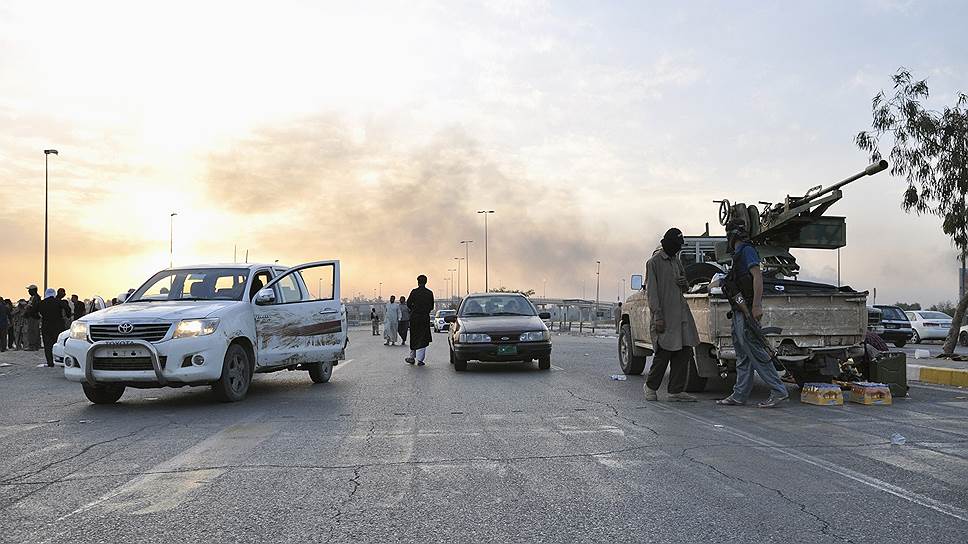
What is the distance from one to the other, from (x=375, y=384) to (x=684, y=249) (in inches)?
219

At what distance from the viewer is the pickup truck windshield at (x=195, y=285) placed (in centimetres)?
1115

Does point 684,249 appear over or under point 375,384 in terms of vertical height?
over

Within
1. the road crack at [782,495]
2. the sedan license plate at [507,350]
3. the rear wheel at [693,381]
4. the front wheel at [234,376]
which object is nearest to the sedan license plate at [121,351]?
the front wheel at [234,376]

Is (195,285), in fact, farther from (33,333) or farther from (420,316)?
(33,333)

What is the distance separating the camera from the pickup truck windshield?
11148mm

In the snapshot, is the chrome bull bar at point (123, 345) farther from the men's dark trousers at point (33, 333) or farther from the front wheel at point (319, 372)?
the men's dark trousers at point (33, 333)

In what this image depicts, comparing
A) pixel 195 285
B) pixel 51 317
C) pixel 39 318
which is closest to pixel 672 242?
pixel 195 285

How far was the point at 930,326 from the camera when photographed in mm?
32500

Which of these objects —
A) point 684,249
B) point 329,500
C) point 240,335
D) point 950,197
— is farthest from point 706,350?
point 950,197

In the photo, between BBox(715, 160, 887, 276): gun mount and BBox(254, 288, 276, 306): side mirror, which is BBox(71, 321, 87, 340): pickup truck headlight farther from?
BBox(715, 160, 887, 276): gun mount

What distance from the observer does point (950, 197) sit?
18.4 metres

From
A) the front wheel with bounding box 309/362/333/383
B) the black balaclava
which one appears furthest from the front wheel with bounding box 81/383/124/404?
Result: the black balaclava

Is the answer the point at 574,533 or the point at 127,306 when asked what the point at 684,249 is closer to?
the point at 127,306

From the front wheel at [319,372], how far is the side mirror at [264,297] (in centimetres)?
201
